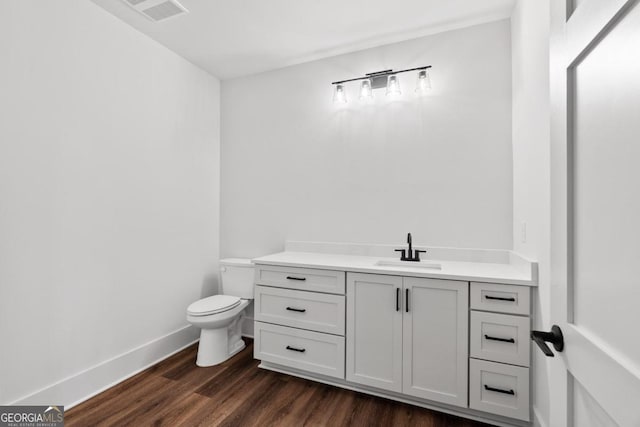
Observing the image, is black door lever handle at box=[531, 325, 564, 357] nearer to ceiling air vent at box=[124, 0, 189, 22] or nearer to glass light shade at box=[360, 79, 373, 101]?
glass light shade at box=[360, 79, 373, 101]

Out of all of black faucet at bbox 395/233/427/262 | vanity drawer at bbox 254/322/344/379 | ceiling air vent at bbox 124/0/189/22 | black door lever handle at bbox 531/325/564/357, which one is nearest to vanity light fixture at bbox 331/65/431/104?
black faucet at bbox 395/233/427/262

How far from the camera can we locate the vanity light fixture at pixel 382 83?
2.33 metres

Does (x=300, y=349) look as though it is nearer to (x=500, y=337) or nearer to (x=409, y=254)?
(x=409, y=254)

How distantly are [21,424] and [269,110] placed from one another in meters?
2.75

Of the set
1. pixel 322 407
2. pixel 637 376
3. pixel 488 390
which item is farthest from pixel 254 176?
pixel 637 376

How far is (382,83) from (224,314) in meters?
2.26

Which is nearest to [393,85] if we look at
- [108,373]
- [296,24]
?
[296,24]

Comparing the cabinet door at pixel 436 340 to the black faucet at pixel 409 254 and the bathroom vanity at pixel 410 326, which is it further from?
the black faucet at pixel 409 254

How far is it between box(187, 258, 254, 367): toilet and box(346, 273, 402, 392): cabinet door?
1038 mm

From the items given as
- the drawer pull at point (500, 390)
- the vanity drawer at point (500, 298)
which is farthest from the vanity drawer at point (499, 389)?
the vanity drawer at point (500, 298)

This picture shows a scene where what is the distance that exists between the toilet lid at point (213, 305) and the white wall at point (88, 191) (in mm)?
337

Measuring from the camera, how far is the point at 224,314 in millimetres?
2410

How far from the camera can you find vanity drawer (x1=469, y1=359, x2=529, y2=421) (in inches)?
64.6

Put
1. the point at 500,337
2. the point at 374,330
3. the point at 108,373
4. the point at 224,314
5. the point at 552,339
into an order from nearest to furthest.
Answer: the point at 552,339 < the point at 500,337 < the point at 374,330 < the point at 108,373 < the point at 224,314
